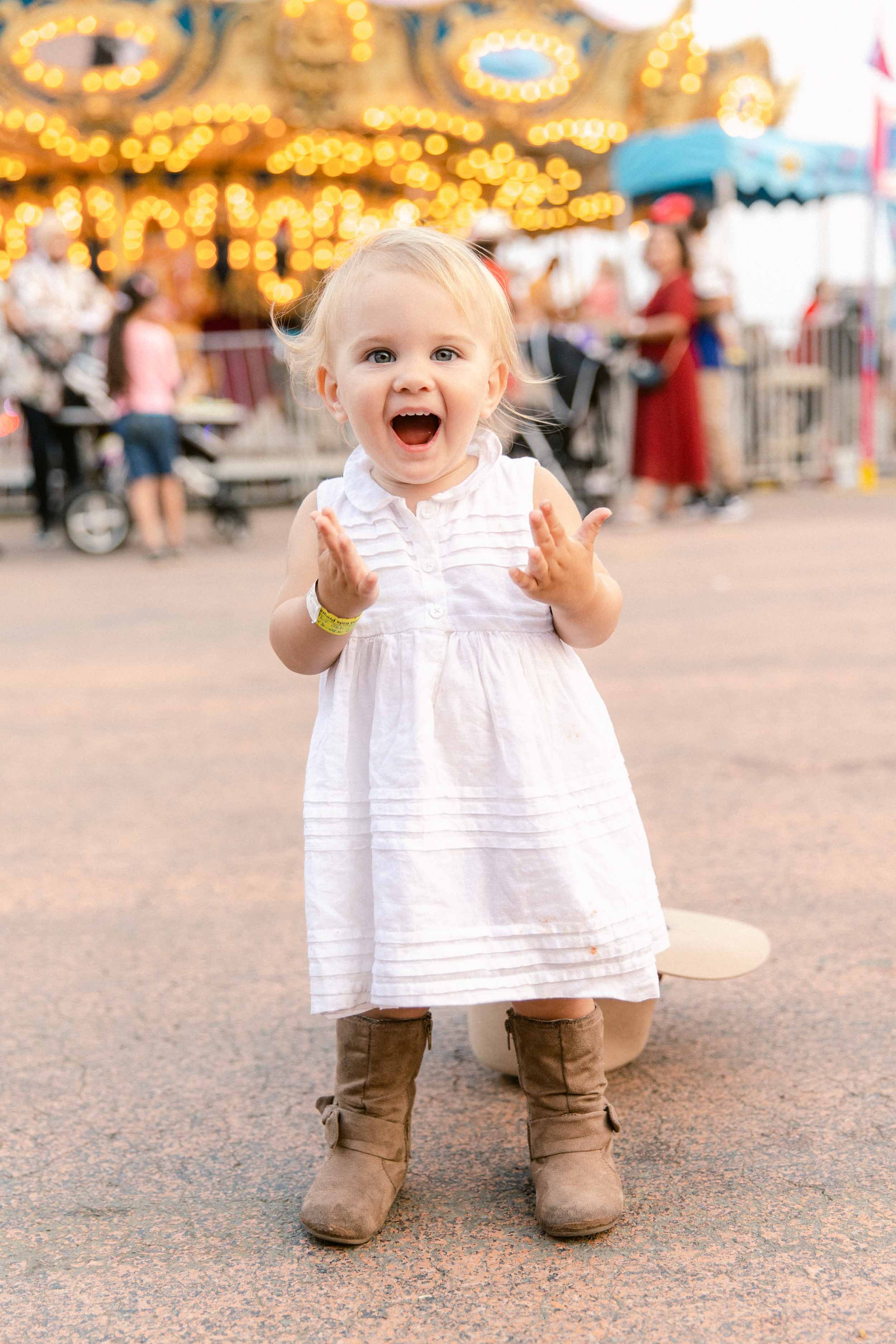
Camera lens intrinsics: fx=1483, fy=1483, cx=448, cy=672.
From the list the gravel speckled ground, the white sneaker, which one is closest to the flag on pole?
the white sneaker

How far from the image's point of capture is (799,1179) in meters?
1.82

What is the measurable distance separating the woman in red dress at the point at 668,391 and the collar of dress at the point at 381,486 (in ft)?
27.4

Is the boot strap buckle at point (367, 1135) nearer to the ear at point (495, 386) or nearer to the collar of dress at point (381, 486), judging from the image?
the collar of dress at point (381, 486)

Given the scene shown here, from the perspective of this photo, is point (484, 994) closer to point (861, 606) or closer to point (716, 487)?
point (861, 606)

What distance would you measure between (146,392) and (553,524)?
7.58m

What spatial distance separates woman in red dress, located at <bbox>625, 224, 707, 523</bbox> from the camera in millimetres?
9953

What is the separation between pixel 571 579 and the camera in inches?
68.8

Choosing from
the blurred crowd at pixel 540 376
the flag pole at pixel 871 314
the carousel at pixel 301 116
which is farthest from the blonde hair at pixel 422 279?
the carousel at pixel 301 116

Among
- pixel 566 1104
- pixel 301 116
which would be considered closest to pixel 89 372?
pixel 301 116

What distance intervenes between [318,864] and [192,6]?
15849mm

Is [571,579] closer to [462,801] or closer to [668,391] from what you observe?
[462,801]

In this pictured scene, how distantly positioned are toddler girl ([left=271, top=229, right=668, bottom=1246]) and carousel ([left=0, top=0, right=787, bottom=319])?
1318 centimetres

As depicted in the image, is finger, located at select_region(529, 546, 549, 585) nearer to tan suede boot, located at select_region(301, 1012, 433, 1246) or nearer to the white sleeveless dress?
the white sleeveless dress

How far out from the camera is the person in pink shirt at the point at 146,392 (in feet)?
29.0
